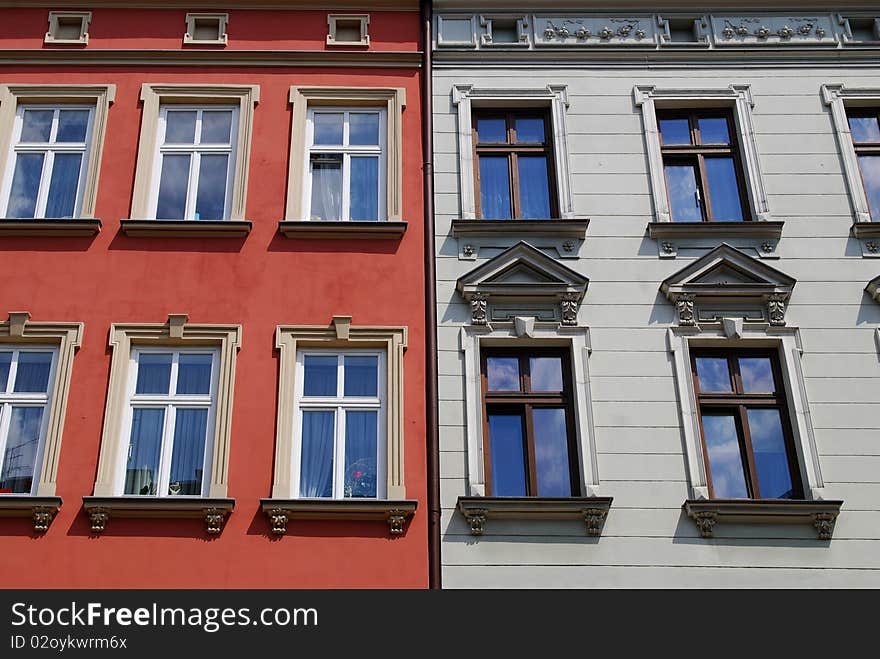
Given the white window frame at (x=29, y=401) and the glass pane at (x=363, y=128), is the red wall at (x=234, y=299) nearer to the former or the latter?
the white window frame at (x=29, y=401)

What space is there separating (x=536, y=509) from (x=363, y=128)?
18.6 ft

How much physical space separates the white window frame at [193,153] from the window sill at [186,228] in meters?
0.35

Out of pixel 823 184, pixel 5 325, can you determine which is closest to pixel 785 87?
pixel 823 184

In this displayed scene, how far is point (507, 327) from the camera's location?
1204 centimetres

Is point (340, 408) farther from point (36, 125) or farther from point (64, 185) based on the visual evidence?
point (36, 125)

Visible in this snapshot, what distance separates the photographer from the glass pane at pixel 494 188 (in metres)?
13.1

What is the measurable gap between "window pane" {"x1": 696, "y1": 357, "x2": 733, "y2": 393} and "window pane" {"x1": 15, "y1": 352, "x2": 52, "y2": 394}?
24.2 feet

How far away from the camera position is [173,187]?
13.1 m

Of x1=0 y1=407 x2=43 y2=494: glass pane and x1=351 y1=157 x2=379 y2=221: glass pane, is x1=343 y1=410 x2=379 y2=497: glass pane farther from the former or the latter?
x1=0 y1=407 x2=43 y2=494: glass pane

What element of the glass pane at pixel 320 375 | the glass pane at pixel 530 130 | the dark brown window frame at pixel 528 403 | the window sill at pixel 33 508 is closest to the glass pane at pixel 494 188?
the glass pane at pixel 530 130

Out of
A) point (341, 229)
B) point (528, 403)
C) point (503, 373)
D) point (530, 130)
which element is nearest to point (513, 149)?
point (530, 130)

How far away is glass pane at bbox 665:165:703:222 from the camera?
13070 millimetres
